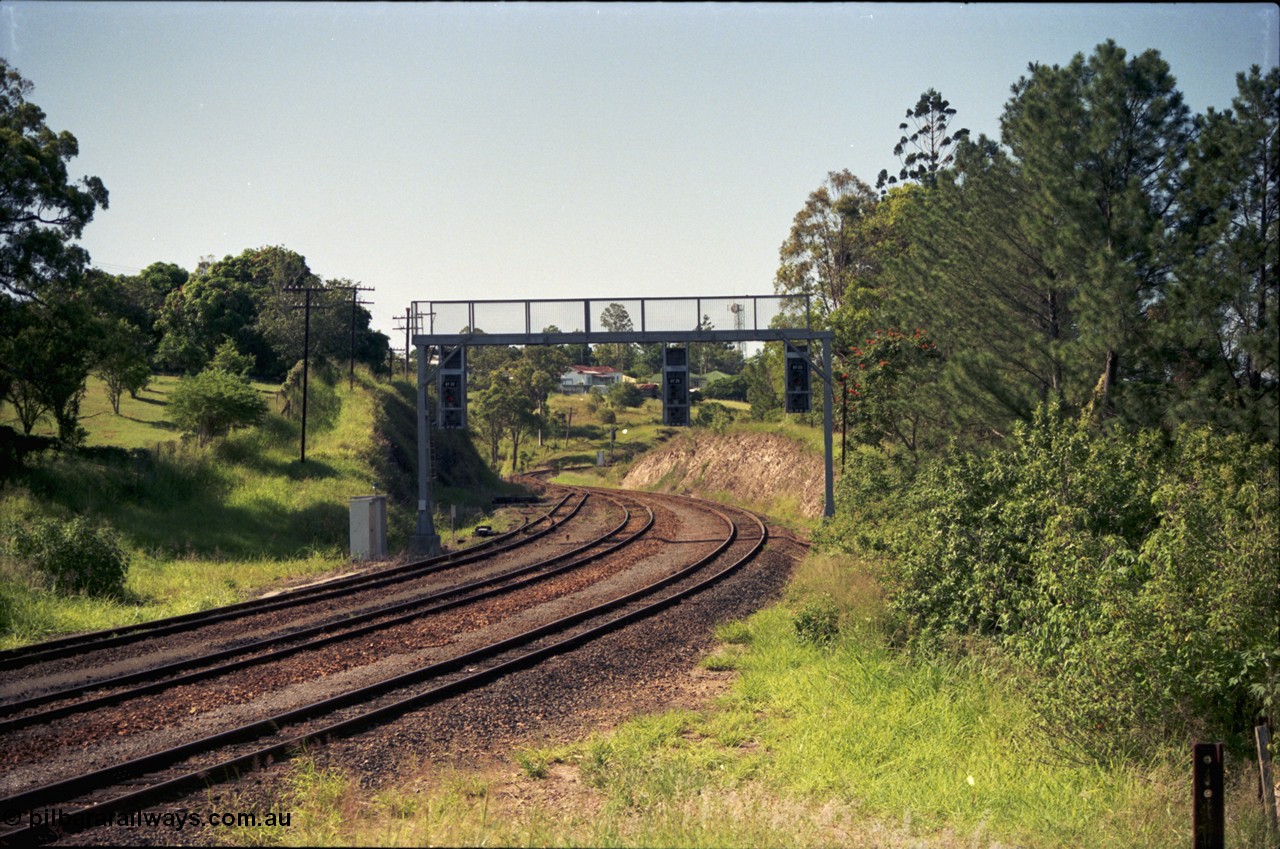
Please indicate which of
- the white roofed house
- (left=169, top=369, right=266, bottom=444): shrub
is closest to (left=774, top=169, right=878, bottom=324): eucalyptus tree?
(left=169, top=369, right=266, bottom=444): shrub

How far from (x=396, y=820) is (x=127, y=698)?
6322mm

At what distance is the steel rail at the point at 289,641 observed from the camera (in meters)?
11.5

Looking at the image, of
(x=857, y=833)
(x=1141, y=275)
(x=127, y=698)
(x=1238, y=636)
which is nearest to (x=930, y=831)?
(x=857, y=833)

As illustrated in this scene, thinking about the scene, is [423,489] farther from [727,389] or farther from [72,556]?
[727,389]

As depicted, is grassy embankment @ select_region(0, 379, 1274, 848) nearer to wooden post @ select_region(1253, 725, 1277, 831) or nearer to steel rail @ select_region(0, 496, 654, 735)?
wooden post @ select_region(1253, 725, 1277, 831)

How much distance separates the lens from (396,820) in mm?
7438

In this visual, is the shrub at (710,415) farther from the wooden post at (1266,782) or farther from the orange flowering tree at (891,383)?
the wooden post at (1266,782)

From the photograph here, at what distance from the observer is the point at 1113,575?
9898 mm

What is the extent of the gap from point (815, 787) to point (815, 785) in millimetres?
32

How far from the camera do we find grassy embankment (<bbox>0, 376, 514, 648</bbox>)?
735 inches

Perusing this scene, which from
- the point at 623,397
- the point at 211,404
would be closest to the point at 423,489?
the point at 211,404

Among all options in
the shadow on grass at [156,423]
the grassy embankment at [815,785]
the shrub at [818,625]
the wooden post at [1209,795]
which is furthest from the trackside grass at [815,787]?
the shadow on grass at [156,423]

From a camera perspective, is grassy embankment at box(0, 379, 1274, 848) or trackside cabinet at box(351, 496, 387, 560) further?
trackside cabinet at box(351, 496, 387, 560)

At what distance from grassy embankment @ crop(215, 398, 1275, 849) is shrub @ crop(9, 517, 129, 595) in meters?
13.1
